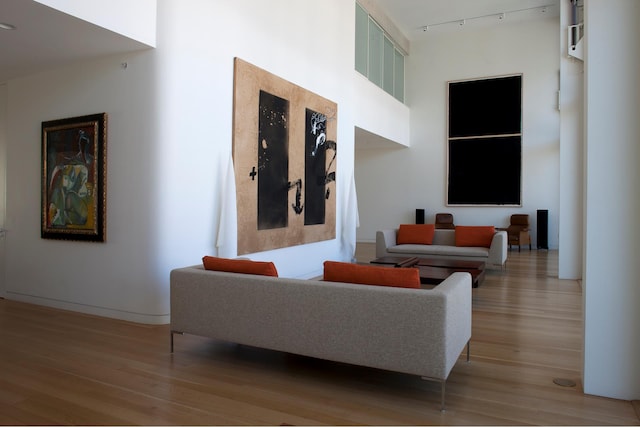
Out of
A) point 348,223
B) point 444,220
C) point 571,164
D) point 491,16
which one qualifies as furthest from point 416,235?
point 491,16

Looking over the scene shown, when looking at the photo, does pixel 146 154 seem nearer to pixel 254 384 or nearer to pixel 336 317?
pixel 254 384

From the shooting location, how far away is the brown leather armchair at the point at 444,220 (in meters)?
14.0

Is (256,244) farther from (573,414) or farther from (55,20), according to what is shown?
(573,414)

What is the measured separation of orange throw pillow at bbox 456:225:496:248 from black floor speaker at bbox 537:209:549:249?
4896 millimetres

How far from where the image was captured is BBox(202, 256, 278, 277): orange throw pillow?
372cm

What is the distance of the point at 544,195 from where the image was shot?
43.8ft

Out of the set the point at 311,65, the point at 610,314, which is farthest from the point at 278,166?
the point at 610,314

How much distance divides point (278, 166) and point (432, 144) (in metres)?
9.02

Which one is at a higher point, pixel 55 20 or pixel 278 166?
pixel 55 20

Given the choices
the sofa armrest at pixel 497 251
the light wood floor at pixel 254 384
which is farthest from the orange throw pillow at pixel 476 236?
the light wood floor at pixel 254 384

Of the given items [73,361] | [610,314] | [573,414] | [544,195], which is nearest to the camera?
[573,414]

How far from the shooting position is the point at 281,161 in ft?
23.0

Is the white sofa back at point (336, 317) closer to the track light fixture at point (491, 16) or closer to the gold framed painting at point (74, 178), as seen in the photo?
the gold framed painting at point (74, 178)

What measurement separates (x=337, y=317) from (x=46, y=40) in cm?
412
